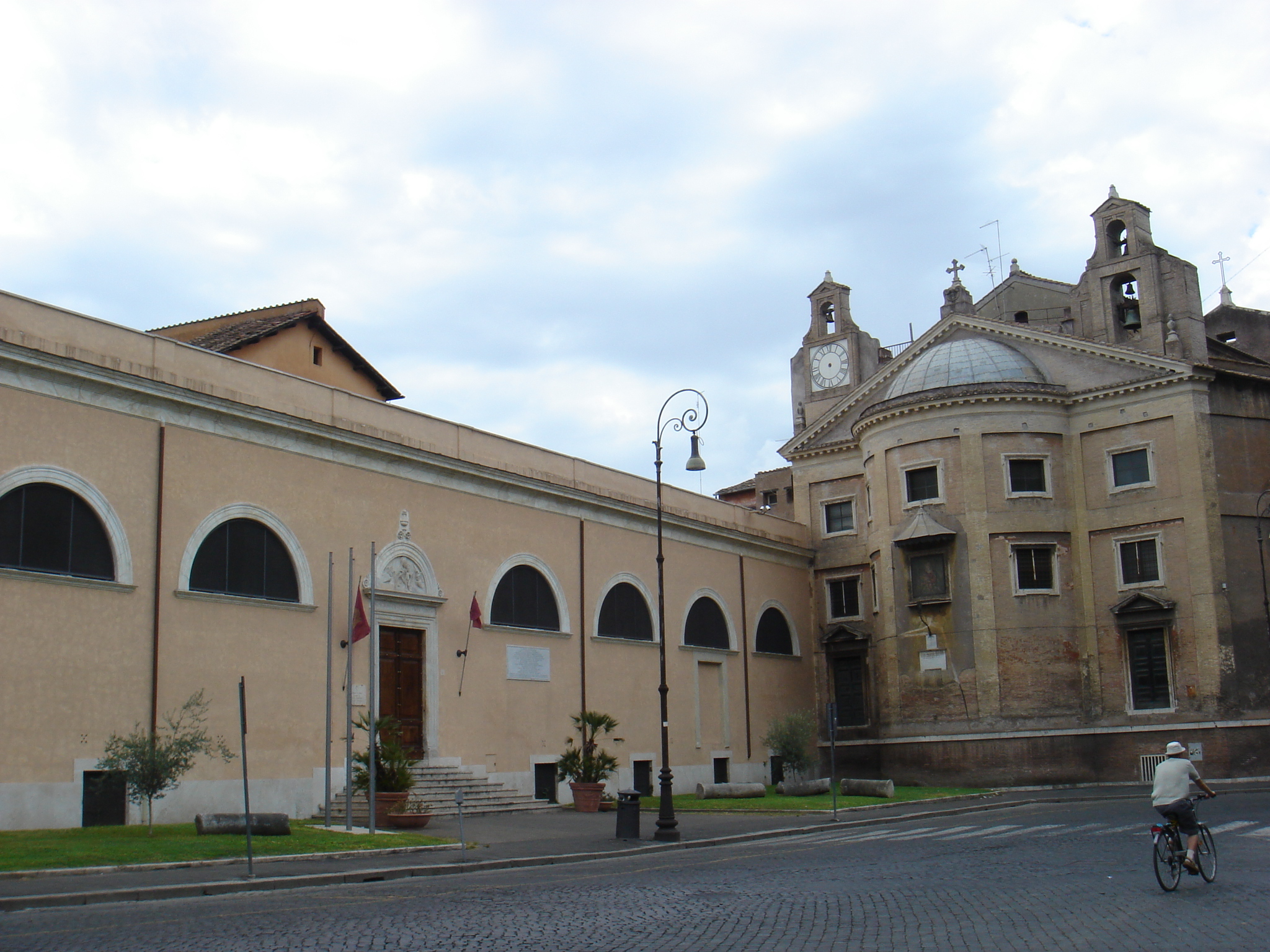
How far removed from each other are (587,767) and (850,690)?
14.6 m

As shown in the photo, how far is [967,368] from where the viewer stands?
3906cm

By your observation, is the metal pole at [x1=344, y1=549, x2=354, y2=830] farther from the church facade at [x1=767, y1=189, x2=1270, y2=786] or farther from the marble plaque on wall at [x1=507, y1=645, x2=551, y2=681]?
the church facade at [x1=767, y1=189, x2=1270, y2=786]

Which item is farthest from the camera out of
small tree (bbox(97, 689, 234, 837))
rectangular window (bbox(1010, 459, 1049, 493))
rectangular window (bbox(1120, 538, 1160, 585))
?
rectangular window (bbox(1010, 459, 1049, 493))

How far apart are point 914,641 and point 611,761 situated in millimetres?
12483

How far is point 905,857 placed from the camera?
1734cm

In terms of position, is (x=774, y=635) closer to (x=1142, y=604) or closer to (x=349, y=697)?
(x=1142, y=604)

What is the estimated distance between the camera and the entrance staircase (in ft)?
85.8

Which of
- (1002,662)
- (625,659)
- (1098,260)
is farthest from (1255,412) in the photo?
(625,659)

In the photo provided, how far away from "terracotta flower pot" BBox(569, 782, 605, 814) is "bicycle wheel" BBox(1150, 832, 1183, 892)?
1698cm

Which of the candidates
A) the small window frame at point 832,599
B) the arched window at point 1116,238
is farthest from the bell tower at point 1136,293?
the small window frame at point 832,599

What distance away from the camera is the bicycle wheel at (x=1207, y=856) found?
43.5 ft

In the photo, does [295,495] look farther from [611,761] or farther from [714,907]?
[714,907]

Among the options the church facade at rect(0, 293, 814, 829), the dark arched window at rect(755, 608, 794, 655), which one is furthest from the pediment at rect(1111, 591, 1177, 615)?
the church facade at rect(0, 293, 814, 829)

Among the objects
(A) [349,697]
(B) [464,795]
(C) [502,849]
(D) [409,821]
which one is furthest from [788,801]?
(C) [502,849]
